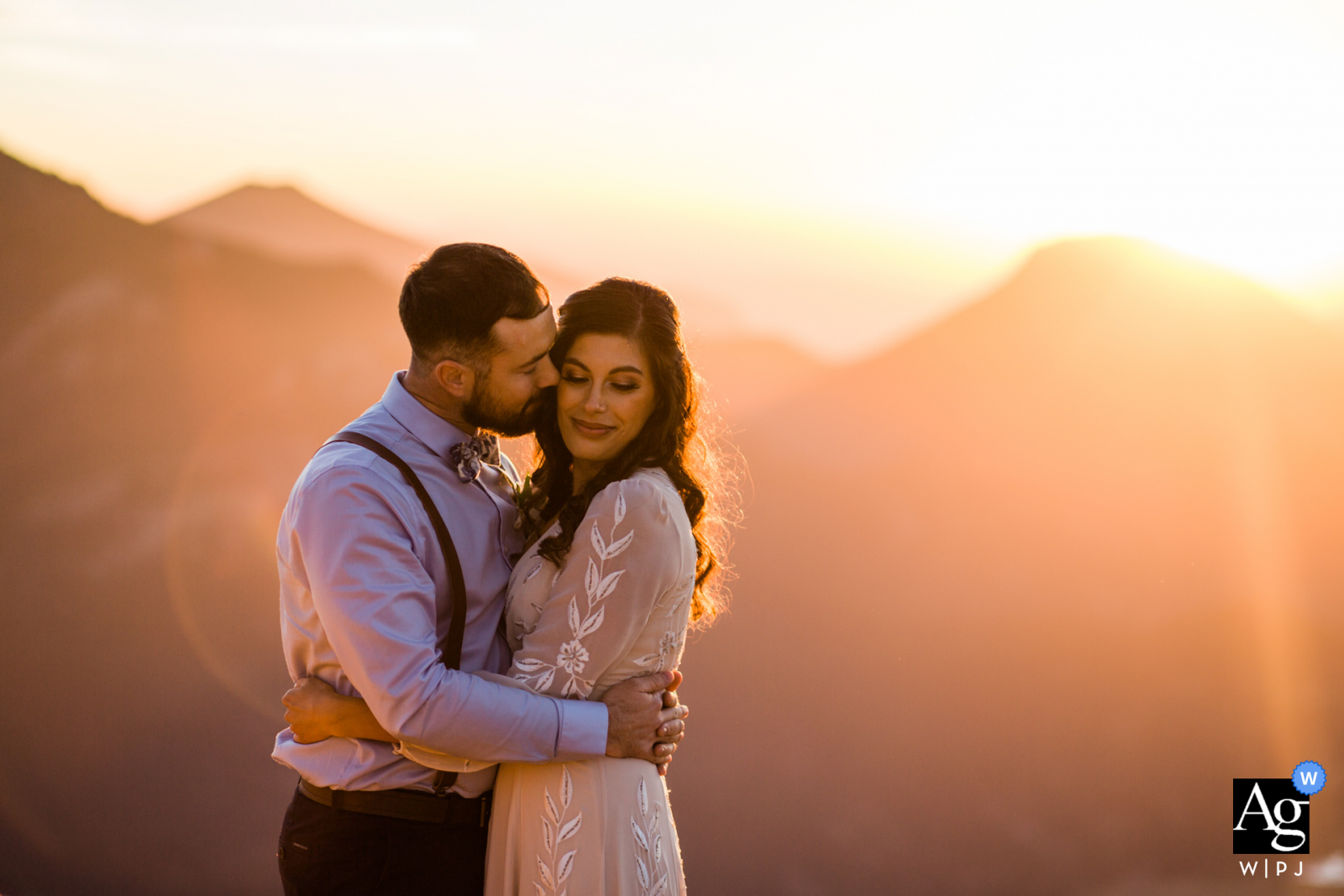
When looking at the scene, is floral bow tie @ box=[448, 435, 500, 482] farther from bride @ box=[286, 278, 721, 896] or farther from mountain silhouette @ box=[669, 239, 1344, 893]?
mountain silhouette @ box=[669, 239, 1344, 893]

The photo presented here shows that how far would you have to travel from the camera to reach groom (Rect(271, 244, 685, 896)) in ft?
4.63

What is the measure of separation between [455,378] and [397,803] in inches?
29.1

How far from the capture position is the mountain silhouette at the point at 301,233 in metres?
5.84

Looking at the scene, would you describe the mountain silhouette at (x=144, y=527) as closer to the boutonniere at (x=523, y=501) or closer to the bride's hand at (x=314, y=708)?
the boutonniere at (x=523, y=501)

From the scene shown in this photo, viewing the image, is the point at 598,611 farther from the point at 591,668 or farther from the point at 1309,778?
the point at 1309,778

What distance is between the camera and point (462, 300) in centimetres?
159

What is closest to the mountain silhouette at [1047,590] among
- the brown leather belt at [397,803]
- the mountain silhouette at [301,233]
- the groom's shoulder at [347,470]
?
the mountain silhouette at [301,233]

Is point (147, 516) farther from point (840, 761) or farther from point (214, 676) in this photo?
point (840, 761)

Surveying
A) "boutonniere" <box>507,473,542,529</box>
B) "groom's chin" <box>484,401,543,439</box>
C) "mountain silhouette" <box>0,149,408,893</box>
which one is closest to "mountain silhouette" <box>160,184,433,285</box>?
"mountain silhouette" <box>0,149,408,893</box>

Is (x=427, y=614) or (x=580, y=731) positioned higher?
(x=427, y=614)

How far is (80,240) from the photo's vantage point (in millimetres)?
5617

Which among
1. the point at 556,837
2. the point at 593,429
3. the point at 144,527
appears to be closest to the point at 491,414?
the point at 593,429

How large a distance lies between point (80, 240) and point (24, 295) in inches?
18.2

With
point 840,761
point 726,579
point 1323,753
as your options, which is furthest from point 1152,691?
point 726,579
